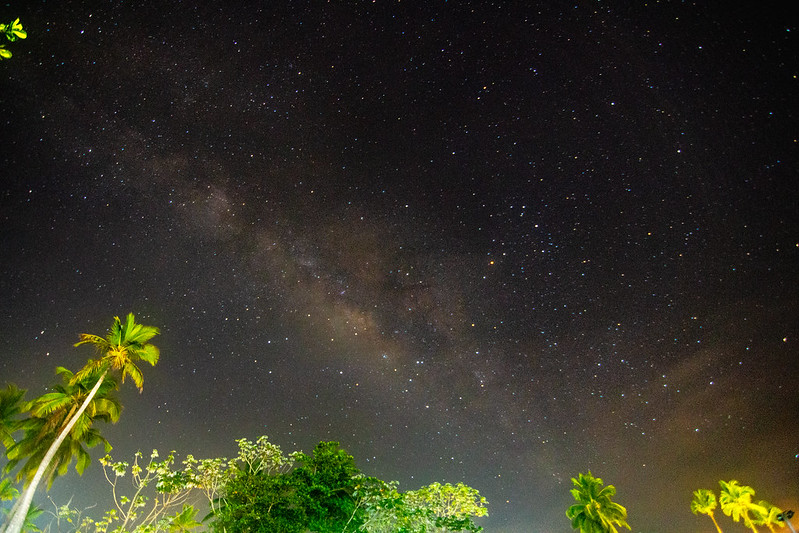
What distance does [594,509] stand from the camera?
34469 millimetres

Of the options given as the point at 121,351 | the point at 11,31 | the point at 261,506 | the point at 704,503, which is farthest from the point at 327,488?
the point at 704,503

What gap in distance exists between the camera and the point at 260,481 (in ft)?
46.5

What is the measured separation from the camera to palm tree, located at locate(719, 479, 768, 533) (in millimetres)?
37281

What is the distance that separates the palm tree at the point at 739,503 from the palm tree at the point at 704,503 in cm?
83

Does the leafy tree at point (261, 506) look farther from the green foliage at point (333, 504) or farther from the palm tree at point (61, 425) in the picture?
the palm tree at point (61, 425)

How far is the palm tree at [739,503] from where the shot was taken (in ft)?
122

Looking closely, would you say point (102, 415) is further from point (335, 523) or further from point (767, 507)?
point (767, 507)

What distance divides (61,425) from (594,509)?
40275mm

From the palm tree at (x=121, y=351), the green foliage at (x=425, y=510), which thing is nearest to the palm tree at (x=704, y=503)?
the green foliage at (x=425, y=510)

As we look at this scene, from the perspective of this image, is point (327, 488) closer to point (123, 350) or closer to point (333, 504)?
point (333, 504)

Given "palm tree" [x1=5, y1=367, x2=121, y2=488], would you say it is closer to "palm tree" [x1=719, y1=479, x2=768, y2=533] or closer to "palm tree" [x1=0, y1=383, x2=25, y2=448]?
"palm tree" [x1=0, y1=383, x2=25, y2=448]

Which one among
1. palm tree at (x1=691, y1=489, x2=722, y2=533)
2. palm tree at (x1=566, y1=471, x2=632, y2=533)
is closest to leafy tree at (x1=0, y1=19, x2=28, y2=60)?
palm tree at (x1=566, y1=471, x2=632, y2=533)

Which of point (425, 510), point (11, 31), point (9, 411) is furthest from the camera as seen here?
point (9, 411)

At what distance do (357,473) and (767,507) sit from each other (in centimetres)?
4649
